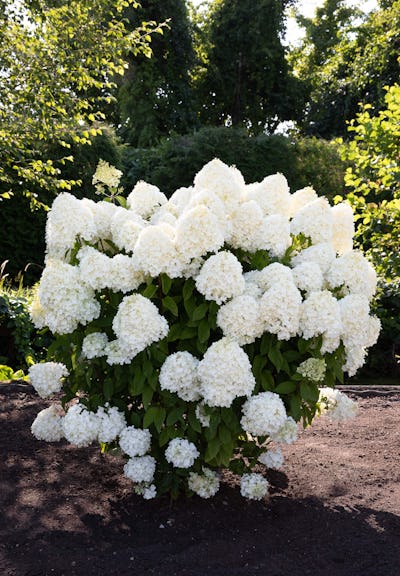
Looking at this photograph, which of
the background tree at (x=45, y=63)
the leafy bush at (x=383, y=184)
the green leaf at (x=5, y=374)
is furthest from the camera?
the background tree at (x=45, y=63)

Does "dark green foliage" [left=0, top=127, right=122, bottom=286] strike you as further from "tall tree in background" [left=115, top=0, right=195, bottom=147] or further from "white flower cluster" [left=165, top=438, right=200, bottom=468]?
"tall tree in background" [left=115, top=0, right=195, bottom=147]

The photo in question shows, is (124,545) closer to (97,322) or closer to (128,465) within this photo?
(128,465)

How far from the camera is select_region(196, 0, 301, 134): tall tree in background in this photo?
24047 mm

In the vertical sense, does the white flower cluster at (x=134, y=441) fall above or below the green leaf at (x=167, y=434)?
below

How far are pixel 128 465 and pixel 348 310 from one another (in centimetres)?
128

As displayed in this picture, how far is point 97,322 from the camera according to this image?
3066 millimetres

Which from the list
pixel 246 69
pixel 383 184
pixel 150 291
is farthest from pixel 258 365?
pixel 246 69

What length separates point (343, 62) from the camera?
69.5 ft

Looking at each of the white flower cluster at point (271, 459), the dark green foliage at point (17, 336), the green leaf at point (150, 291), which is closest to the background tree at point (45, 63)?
the dark green foliage at point (17, 336)

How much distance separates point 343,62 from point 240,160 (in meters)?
10.5

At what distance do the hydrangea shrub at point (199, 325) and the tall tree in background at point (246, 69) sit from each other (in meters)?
22.0

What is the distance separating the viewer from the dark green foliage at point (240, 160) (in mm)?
12289

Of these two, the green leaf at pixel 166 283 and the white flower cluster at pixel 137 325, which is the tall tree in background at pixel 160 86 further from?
the white flower cluster at pixel 137 325

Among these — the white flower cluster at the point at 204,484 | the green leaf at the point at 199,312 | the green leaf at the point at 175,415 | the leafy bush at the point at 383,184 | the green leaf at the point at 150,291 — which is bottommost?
the white flower cluster at the point at 204,484
